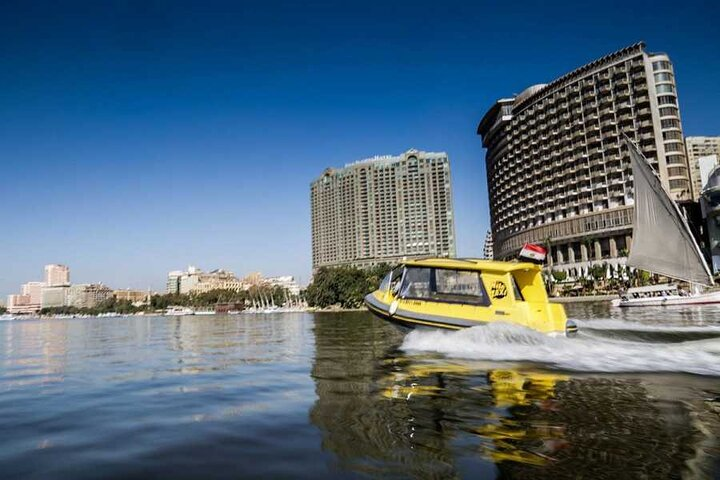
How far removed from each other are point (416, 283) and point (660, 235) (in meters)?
22.9

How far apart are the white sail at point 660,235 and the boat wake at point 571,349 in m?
17.9

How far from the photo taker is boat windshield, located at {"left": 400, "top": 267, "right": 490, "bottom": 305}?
13320 mm

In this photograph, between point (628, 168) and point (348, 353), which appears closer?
point (348, 353)

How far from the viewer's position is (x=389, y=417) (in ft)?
19.2

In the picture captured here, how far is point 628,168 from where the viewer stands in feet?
298

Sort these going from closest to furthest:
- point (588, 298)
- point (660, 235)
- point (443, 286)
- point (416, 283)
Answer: point (443, 286)
point (416, 283)
point (660, 235)
point (588, 298)

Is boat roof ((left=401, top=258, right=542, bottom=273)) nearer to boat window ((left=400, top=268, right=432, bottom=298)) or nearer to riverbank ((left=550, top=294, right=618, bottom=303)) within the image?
boat window ((left=400, top=268, right=432, bottom=298))

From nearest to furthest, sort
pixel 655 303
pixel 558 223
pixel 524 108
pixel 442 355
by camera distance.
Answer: pixel 442 355 < pixel 655 303 < pixel 558 223 < pixel 524 108

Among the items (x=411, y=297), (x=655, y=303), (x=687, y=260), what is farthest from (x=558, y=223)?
(x=411, y=297)

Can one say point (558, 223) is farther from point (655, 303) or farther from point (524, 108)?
point (655, 303)

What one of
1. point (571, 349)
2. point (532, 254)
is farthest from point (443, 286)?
point (571, 349)

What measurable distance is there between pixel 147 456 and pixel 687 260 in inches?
1319

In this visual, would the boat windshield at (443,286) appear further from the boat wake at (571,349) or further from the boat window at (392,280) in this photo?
the boat wake at (571,349)

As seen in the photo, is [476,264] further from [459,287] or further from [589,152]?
[589,152]
